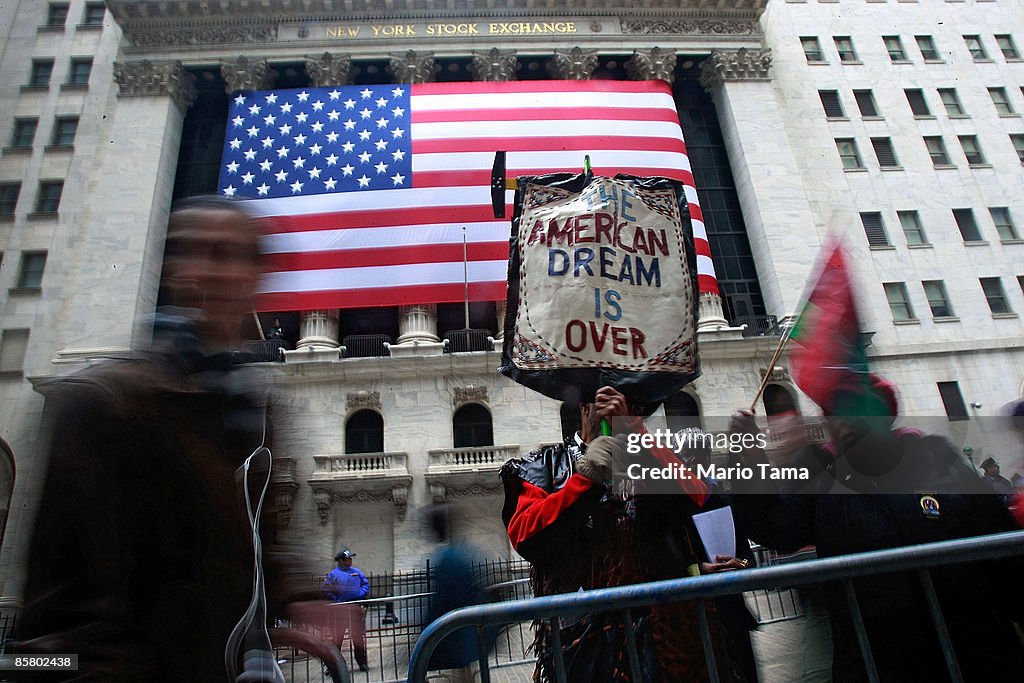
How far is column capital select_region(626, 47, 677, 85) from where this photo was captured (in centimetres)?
2516

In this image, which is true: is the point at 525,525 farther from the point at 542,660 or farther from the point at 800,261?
the point at 800,261

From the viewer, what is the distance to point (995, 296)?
23.8 meters

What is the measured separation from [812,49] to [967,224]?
10.8 m

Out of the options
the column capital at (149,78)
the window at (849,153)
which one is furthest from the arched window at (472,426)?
the window at (849,153)

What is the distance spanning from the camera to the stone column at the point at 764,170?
22734 millimetres

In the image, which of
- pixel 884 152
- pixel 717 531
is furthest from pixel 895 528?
pixel 884 152

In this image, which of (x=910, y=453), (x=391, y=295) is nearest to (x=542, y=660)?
(x=910, y=453)

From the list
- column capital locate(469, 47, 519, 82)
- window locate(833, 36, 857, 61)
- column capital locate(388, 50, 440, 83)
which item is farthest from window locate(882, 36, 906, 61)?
column capital locate(388, 50, 440, 83)

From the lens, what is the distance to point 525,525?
3.02m

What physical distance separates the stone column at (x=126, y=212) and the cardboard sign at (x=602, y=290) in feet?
61.8

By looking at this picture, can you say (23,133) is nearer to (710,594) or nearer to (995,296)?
(710,594)

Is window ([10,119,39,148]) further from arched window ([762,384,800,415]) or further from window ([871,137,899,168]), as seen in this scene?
window ([871,137,899,168])

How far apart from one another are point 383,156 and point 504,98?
212 inches

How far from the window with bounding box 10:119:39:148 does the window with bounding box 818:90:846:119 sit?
3372cm
